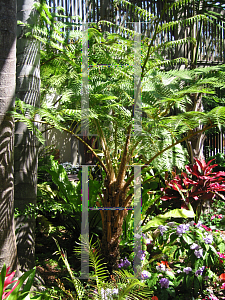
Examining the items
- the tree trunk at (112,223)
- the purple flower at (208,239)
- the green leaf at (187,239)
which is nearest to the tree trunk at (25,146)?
the tree trunk at (112,223)

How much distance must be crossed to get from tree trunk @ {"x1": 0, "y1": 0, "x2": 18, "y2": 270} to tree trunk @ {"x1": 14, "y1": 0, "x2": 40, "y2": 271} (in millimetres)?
311

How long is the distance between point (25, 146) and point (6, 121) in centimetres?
39

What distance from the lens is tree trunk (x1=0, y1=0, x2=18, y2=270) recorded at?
132cm

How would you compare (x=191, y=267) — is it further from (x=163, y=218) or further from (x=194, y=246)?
(x=163, y=218)

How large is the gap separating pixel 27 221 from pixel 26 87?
3.03ft

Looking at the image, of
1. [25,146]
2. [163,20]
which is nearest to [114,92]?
[25,146]

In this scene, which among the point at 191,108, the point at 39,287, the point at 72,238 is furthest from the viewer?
the point at 191,108

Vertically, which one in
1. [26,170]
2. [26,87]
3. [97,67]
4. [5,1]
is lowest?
[26,170]

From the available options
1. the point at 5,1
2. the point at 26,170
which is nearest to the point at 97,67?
the point at 5,1

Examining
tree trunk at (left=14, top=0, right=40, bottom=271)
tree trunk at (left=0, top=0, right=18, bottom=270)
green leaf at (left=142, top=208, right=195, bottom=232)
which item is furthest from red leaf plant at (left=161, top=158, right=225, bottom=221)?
tree trunk at (left=0, top=0, right=18, bottom=270)

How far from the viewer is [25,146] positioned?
1.71m

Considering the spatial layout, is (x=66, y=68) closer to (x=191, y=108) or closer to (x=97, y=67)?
(x=97, y=67)

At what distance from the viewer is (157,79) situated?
1.77 m

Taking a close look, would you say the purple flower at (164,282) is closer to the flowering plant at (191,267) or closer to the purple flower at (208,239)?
the flowering plant at (191,267)
